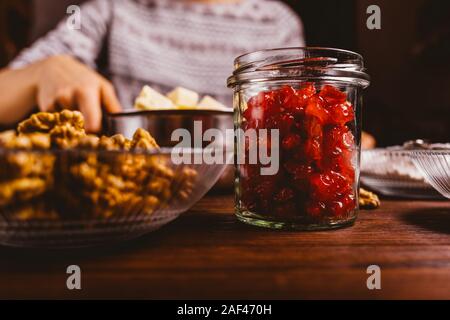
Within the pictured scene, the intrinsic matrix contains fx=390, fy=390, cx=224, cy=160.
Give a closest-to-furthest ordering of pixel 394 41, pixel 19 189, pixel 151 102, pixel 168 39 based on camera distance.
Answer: pixel 19 189 → pixel 151 102 → pixel 168 39 → pixel 394 41

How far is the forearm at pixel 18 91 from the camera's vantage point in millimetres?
1127

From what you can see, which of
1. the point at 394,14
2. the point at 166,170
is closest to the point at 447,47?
the point at 394,14

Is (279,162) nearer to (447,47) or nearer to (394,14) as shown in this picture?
(447,47)

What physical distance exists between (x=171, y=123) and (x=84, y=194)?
0.34m

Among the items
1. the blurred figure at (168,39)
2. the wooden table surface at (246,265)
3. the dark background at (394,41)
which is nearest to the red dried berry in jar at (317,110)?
the wooden table surface at (246,265)

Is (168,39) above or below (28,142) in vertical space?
above

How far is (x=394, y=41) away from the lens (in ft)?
7.22

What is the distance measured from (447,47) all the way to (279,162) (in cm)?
186

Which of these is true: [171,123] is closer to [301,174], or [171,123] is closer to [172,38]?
[301,174]

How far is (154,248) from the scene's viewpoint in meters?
0.33

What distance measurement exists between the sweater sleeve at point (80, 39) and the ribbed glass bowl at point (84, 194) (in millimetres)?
1310

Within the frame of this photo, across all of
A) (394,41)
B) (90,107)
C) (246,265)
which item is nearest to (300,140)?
(246,265)

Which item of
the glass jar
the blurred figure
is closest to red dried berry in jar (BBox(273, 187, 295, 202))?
the glass jar
